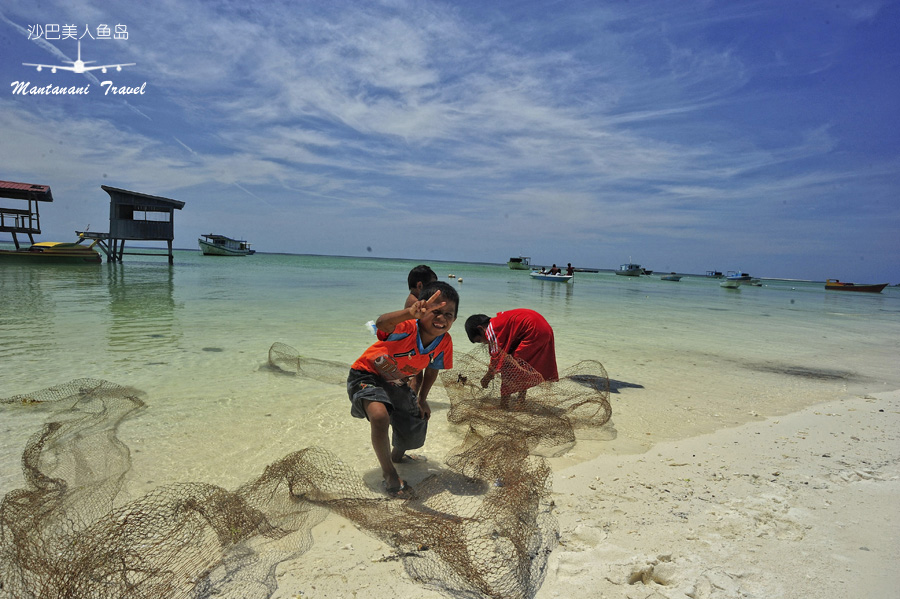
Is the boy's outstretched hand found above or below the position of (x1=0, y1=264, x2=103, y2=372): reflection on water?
above

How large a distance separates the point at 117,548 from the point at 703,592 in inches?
101

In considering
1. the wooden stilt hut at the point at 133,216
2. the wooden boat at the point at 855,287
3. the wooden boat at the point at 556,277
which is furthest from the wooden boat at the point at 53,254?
the wooden boat at the point at 855,287

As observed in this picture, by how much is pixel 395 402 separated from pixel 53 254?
1473 inches

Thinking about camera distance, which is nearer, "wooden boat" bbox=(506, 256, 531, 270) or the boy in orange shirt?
the boy in orange shirt

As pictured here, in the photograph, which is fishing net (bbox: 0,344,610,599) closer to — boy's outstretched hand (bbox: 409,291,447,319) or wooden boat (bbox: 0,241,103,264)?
boy's outstretched hand (bbox: 409,291,447,319)

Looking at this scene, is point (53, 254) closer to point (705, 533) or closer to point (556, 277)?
point (556, 277)

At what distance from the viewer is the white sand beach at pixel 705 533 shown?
2.06m

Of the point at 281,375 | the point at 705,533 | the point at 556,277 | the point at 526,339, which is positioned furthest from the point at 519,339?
the point at 556,277

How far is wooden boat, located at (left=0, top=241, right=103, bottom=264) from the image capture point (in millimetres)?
29406

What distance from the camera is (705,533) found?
8.17 feet

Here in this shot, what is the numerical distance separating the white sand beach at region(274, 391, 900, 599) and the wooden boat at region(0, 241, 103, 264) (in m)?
37.7

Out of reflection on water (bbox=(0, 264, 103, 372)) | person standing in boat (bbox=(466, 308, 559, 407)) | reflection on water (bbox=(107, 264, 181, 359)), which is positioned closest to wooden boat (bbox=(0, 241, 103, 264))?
reflection on water (bbox=(0, 264, 103, 372))

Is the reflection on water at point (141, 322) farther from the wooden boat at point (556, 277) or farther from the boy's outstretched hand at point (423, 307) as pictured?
the wooden boat at point (556, 277)

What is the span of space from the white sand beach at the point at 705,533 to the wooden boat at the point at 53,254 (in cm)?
3770
